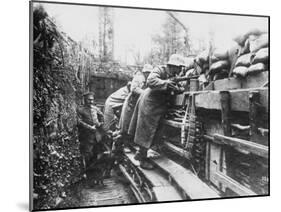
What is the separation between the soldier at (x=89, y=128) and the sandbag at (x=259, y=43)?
1.42m

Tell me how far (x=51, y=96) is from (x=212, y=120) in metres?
1.35

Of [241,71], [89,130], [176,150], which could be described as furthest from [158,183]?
[241,71]

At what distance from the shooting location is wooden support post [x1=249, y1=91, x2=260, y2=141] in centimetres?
367

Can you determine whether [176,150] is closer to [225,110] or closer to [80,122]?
[225,110]

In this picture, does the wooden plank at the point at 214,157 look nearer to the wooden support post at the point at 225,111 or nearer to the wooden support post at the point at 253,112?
the wooden support post at the point at 225,111

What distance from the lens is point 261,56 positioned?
12.3 ft

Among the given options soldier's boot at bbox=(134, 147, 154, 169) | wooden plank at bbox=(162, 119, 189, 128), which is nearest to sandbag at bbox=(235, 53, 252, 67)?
wooden plank at bbox=(162, 119, 189, 128)

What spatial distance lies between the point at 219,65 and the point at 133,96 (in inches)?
31.1

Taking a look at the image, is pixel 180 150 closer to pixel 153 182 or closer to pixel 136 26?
pixel 153 182

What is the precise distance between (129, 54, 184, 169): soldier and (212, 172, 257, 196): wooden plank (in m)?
0.61

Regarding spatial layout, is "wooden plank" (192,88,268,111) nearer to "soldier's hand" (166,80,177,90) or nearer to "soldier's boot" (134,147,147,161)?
"soldier's hand" (166,80,177,90)
